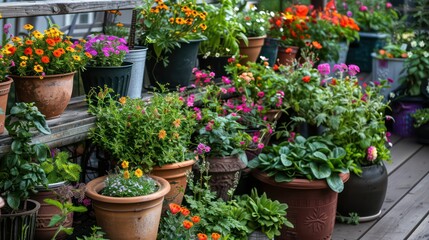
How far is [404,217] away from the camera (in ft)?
16.4

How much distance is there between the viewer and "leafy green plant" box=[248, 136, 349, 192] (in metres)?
4.32

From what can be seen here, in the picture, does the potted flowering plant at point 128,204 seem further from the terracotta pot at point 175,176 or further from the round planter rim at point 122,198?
the terracotta pot at point 175,176

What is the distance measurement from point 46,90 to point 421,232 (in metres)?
2.47

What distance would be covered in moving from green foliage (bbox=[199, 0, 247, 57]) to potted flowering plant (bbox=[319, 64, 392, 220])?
27.9 inches

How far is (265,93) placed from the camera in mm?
4785

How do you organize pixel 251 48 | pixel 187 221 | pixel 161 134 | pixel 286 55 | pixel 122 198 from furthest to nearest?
pixel 286 55 → pixel 251 48 → pixel 161 134 → pixel 187 221 → pixel 122 198

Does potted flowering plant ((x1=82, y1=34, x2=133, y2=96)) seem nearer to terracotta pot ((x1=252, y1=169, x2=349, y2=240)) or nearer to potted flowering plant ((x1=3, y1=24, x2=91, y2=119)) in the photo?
potted flowering plant ((x1=3, y1=24, x2=91, y2=119))

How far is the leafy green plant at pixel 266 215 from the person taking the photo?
13.4 ft

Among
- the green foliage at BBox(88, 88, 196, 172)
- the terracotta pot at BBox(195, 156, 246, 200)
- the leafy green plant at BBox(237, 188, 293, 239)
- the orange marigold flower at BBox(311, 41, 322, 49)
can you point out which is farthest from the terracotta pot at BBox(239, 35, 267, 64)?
the green foliage at BBox(88, 88, 196, 172)

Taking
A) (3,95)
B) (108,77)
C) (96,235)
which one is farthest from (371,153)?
(3,95)

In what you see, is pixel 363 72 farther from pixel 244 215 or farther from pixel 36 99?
pixel 36 99

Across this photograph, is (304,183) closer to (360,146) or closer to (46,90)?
(360,146)

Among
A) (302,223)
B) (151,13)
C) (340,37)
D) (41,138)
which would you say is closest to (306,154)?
(302,223)

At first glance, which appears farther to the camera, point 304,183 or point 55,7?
point 304,183
